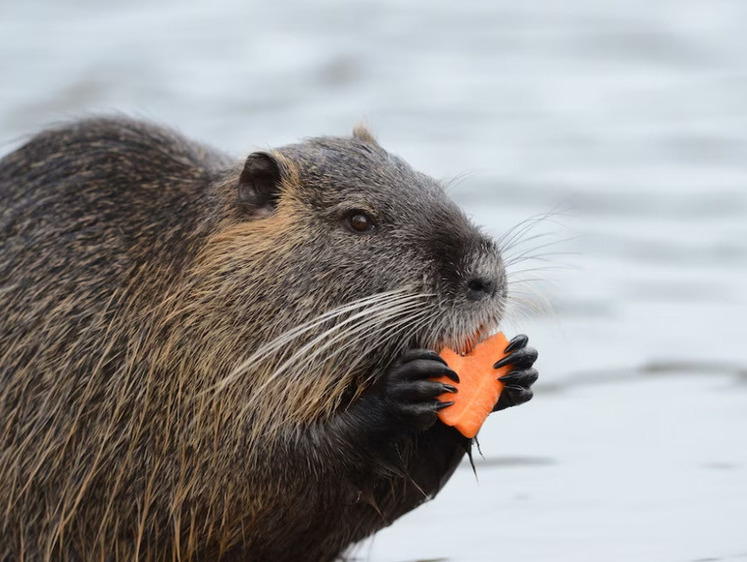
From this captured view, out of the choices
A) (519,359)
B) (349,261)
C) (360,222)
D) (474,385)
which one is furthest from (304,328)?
(519,359)

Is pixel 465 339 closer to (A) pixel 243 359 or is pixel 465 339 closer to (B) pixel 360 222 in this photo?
(B) pixel 360 222

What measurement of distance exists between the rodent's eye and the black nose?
0.37 m

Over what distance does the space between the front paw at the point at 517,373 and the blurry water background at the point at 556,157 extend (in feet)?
0.83

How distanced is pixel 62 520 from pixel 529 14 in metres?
9.31

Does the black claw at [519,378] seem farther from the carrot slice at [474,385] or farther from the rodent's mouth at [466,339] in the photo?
the rodent's mouth at [466,339]

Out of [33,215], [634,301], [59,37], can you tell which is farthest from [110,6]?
[33,215]

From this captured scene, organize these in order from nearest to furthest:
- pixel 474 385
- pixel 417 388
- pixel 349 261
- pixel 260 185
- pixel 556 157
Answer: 1. pixel 417 388
2. pixel 474 385
3. pixel 349 261
4. pixel 260 185
5. pixel 556 157

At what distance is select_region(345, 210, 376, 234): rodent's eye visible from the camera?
5.11m

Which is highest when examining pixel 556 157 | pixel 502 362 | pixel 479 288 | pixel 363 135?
pixel 363 135

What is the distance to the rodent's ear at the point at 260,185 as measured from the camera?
17.1 ft

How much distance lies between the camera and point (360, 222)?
16.8ft

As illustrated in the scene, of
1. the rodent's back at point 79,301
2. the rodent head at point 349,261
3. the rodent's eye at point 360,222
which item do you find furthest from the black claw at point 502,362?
the rodent's back at point 79,301

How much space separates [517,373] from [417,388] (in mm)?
349

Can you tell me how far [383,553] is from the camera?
600 cm
